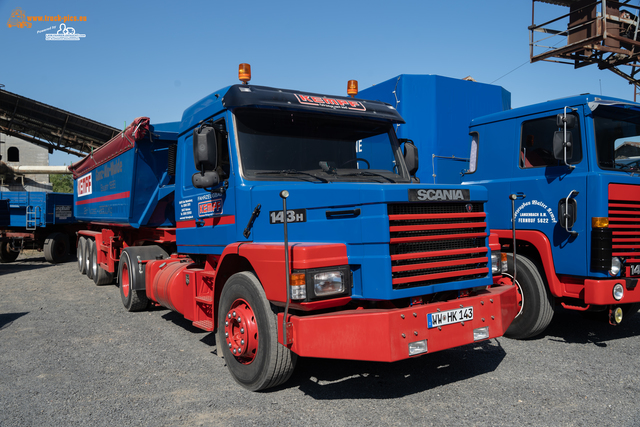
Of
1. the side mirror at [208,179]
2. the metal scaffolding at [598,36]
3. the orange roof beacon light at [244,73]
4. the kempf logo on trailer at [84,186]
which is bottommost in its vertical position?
the side mirror at [208,179]

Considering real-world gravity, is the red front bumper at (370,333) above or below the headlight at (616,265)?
below

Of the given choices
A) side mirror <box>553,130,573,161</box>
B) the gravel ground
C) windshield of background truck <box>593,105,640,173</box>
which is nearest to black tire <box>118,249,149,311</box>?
the gravel ground

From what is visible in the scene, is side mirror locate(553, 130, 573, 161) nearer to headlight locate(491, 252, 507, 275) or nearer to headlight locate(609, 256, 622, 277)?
headlight locate(609, 256, 622, 277)

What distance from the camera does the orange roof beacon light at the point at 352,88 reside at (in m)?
5.89

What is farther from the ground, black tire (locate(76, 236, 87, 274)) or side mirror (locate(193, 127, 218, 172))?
side mirror (locate(193, 127, 218, 172))

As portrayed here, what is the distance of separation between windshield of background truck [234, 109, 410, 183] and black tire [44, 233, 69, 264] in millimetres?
14919

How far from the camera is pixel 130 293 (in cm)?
788

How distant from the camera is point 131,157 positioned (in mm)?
7926

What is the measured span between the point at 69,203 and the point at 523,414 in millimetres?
17449

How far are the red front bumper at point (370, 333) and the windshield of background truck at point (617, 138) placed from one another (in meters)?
3.01

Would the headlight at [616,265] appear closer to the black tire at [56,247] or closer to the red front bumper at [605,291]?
the red front bumper at [605,291]

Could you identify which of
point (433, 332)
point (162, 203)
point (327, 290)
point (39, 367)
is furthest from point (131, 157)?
point (433, 332)

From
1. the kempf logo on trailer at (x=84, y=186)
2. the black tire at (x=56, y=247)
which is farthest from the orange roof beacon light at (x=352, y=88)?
the black tire at (x=56, y=247)

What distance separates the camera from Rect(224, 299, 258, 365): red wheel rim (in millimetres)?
4168
